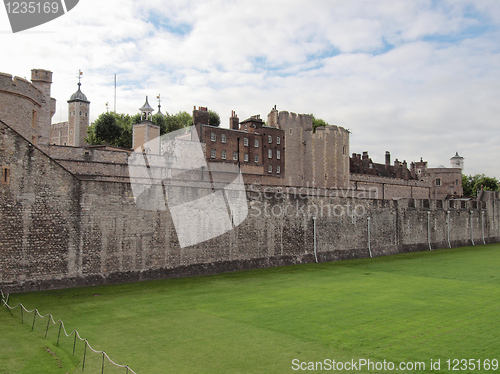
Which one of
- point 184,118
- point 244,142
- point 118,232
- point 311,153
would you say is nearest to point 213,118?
point 184,118

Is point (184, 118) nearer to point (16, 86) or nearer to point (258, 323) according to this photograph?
point (16, 86)

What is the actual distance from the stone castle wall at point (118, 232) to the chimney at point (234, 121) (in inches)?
949

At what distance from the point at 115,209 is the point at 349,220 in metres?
15.7

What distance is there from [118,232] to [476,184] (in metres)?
84.8

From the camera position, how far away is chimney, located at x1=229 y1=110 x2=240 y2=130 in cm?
5062

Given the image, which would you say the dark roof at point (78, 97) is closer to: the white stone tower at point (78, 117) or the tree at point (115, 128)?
the white stone tower at point (78, 117)

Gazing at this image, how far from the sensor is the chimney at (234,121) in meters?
50.6

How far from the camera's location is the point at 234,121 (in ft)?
167

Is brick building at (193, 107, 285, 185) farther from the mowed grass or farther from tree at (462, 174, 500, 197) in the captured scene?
tree at (462, 174, 500, 197)

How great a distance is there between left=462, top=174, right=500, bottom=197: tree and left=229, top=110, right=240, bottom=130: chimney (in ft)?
183

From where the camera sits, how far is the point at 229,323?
466 inches

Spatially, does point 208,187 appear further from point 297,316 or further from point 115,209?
point 297,316

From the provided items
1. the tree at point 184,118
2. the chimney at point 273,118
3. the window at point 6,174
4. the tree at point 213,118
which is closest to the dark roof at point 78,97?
the tree at point 184,118

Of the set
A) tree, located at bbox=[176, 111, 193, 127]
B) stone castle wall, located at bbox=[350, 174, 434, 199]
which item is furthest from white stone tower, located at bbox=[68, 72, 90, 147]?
stone castle wall, located at bbox=[350, 174, 434, 199]
